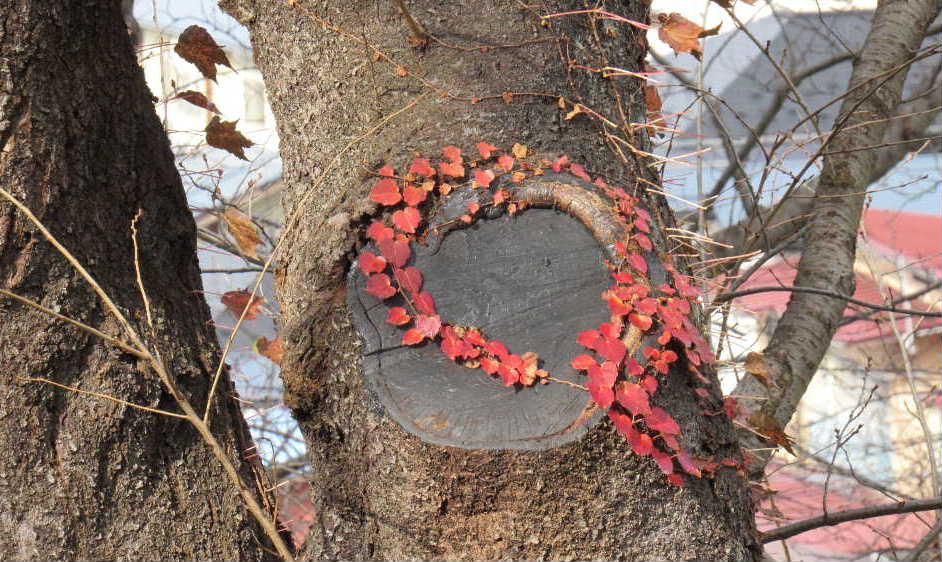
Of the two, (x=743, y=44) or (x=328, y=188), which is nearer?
(x=328, y=188)

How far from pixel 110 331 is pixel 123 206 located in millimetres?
233

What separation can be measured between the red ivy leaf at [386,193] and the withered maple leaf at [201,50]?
32.6 inches

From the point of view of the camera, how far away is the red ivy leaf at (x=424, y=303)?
1211mm

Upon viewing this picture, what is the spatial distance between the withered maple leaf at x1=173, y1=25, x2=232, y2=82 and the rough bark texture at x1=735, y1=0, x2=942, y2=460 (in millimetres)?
1630

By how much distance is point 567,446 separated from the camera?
1.09 m

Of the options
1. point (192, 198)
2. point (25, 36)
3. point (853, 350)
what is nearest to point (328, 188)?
point (25, 36)

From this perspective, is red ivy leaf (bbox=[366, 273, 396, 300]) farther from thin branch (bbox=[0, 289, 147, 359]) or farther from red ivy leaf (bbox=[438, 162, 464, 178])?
thin branch (bbox=[0, 289, 147, 359])

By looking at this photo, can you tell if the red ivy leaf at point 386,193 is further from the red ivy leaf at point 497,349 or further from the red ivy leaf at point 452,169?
the red ivy leaf at point 497,349

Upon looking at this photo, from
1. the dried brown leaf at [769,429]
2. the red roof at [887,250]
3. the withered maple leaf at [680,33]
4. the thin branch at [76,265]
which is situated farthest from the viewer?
the red roof at [887,250]

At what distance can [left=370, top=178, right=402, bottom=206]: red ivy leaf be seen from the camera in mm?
1246

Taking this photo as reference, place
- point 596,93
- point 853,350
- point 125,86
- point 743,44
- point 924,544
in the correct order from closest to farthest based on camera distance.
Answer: point 596,93 → point 125,86 → point 924,544 → point 853,350 → point 743,44

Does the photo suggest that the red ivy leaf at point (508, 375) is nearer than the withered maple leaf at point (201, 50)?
Yes

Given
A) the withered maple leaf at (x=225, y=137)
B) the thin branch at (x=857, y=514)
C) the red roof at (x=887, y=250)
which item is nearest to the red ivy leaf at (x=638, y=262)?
the thin branch at (x=857, y=514)

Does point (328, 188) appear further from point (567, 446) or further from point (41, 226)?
point (567, 446)
